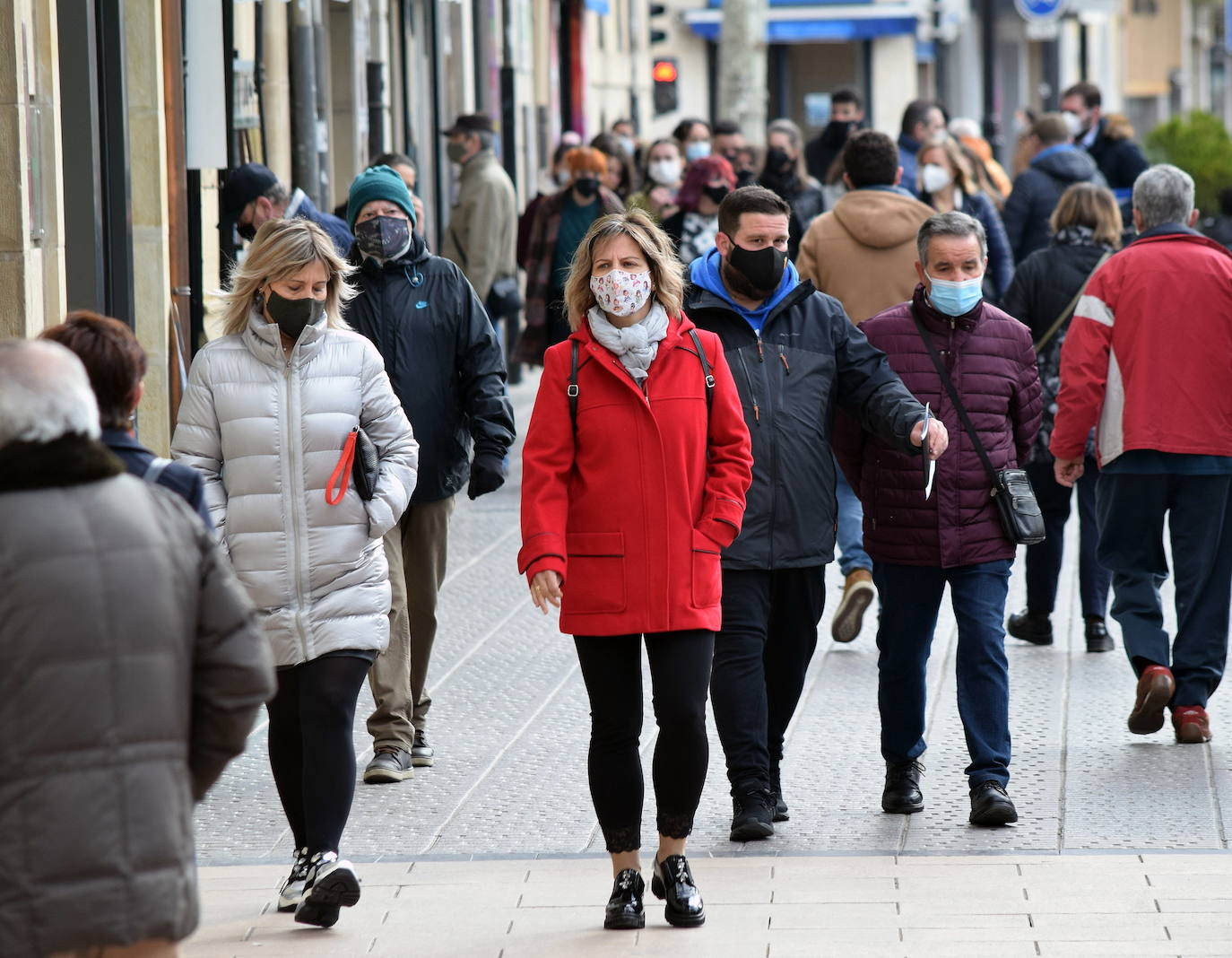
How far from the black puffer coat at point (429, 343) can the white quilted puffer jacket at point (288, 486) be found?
146 cm

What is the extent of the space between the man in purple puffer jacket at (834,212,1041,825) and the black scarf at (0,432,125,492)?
11.4 ft

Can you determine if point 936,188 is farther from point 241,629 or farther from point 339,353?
point 241,629

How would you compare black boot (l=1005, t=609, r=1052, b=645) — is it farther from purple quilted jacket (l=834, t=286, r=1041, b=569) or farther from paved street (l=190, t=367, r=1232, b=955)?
purple quilted jacket (l=834, t=286, r=1041, b=569)

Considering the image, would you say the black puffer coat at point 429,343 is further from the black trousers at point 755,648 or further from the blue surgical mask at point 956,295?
the blue surgical mask at point 956,295

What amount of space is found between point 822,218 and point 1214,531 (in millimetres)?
2770

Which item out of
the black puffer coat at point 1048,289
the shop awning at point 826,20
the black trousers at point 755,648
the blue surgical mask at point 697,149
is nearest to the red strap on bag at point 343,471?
the black trousers at point 755,648

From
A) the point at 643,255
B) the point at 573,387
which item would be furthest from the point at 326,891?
the point at 643,255

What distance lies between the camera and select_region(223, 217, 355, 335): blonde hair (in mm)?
5711

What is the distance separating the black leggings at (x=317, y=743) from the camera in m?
5.52

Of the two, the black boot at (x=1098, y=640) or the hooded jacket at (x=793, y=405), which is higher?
the hooded jacket at (x=793, y=405)

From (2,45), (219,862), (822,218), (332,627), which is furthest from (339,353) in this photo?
(822,218)

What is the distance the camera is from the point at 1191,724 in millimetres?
7418

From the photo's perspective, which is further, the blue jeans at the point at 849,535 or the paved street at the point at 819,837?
the blue jeans at the point at 849,535

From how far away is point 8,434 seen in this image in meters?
3.52
